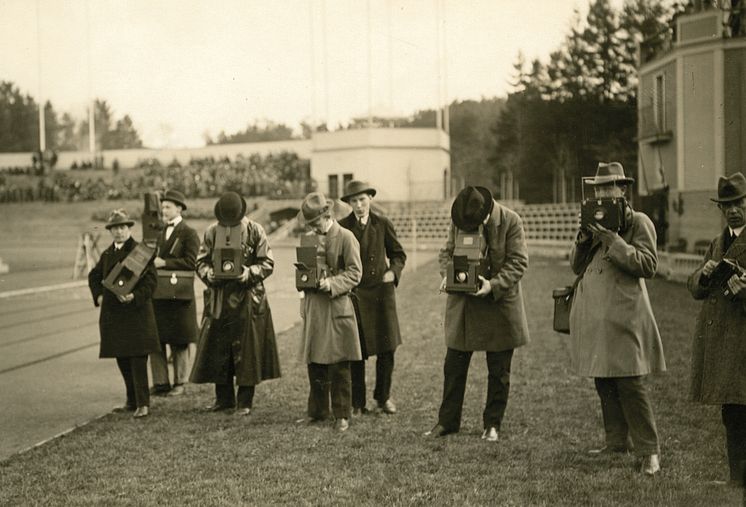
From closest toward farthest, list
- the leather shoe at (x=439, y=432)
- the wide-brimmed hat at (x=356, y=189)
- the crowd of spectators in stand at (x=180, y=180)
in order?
the leather shoe at (x=439, y=432), the wide-brimmed hat at (x=356, y=189), the crowd of spectators in stand at (x=180, y=180)

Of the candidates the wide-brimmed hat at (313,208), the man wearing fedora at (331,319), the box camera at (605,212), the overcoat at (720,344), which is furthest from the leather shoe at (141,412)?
the overcoat at (720,344)

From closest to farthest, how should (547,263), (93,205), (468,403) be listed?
Result: (468,403) → (547,263) → (93,205)

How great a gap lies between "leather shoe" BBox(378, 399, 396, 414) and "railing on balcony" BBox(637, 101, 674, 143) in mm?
24315

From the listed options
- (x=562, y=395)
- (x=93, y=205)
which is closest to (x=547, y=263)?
(x=562, y=395)

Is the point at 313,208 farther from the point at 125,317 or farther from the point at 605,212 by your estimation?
the point at 605,212

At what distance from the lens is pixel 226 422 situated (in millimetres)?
8125

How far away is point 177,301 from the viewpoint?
32.3 feet

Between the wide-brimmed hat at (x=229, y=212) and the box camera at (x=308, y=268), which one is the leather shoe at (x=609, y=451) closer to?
the box camera at (x=308, y=268)

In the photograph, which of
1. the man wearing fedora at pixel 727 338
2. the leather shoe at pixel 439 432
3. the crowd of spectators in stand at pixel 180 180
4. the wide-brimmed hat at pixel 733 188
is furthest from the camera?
the crowd of spectators in stand at pixel 180 180

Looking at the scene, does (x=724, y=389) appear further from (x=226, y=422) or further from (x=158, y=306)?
(x=158, y=306)

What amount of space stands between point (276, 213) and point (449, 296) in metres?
45.9

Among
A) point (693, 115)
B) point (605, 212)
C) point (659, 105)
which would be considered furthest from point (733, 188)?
point (659, 105)

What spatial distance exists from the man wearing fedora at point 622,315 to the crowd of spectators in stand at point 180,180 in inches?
1953

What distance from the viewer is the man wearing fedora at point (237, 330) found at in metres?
8.48
